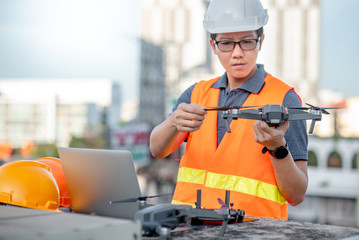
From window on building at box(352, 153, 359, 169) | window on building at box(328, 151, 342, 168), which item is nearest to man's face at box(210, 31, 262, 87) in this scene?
window on building at box(328, 151, 342, 168)

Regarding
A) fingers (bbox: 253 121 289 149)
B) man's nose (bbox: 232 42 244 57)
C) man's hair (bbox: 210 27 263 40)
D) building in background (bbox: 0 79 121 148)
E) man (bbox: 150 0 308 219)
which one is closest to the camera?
fingers (bbox: 253 121 289 149)

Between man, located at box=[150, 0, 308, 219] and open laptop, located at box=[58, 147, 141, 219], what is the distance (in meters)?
0.53

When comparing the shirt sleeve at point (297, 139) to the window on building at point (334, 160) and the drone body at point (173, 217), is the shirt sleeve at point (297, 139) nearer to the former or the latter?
the drone body at point (173, 217)

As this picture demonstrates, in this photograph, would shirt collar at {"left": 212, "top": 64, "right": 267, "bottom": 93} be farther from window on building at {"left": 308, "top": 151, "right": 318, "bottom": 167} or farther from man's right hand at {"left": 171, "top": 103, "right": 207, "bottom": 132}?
window on building at {"left": 308, "top": 151, "right": 318, "bottom": 167}

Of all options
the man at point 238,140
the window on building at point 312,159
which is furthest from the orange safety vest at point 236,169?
the window on building at point 312,159

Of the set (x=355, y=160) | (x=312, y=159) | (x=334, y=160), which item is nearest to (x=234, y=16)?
(x=312, y=159)

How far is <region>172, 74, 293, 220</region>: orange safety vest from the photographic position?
110 inches

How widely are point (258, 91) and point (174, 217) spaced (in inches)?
50.3

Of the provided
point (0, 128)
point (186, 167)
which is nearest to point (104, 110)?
point (0, 128)

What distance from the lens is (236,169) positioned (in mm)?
2867

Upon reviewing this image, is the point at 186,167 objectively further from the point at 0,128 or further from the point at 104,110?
the point at 0,128

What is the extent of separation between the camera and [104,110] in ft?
337

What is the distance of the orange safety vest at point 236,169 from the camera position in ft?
9.18

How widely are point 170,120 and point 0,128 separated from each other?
376 feet
